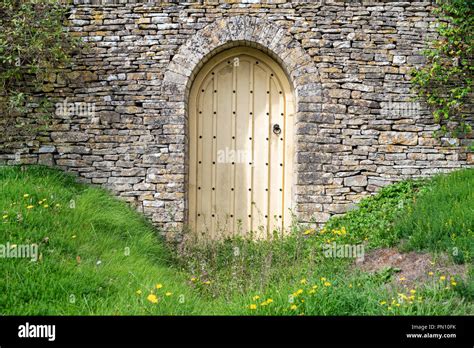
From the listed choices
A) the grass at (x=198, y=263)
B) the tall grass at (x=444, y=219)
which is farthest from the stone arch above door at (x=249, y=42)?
the tall grass at (x=444, y=219)

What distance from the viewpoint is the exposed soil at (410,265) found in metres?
4.16

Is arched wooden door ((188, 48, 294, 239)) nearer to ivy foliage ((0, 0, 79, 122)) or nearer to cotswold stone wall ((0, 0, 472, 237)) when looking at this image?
cotswold stone wall ((0, 0, 472, 237))

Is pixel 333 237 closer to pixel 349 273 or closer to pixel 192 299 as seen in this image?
pixel 349 273

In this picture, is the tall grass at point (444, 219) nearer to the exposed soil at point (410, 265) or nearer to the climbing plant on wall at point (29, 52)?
the exposed soil at point (410, 265)

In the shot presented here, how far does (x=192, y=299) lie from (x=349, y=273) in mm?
1629

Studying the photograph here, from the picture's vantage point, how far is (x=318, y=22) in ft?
20.5

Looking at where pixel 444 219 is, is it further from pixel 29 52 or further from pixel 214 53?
pixel 29 52

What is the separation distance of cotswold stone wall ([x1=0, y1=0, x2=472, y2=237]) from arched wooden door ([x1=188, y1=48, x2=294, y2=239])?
27 cm

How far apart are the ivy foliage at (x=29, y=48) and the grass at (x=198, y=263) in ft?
3.43

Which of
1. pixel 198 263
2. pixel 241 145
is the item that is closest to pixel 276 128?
pixel 241 145

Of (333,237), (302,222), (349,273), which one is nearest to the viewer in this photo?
(349,273)

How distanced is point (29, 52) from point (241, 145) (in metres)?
3.08

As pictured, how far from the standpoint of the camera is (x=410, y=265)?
4.53 meters

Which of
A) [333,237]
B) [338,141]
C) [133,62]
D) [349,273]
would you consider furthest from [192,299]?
[133,62]
